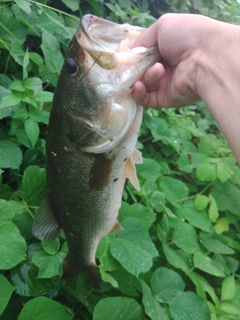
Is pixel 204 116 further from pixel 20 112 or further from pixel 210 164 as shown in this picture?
pixel 20 112

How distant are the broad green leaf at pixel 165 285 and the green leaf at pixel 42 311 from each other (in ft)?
1.71

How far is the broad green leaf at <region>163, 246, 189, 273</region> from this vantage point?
1.86 metres

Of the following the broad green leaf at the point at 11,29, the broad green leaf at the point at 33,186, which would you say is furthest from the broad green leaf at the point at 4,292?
the broad green leaf at the point at 11,29

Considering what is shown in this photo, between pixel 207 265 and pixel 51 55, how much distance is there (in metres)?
1.49

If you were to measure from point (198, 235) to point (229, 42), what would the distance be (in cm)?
153

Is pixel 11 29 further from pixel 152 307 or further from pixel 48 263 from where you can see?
pixel 152 307

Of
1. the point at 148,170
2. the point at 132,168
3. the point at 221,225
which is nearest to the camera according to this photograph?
the point at 132,168

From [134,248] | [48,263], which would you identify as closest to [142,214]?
[134,248]

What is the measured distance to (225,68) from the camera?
3.65ft

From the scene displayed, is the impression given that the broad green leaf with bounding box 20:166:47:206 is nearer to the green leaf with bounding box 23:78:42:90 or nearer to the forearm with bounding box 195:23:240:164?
the green leaf with bounding box 23:78:42:90

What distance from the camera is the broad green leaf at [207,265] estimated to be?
79.4 inches

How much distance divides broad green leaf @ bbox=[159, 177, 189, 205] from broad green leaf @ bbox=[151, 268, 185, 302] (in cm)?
61

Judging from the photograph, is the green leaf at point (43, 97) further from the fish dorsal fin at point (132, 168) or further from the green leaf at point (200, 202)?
the green leaf at point (200, 202)

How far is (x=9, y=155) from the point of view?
63.3 inches
